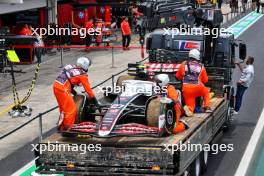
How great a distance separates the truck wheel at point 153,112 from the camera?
10469 millimetres

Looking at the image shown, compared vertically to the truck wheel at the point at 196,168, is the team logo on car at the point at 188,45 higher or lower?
higher

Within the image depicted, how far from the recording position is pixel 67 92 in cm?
1106

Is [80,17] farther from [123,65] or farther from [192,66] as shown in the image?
[192,66]

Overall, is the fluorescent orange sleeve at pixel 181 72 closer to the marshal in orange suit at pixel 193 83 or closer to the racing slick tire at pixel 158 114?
the marshal in orange suit at pixel 193 83

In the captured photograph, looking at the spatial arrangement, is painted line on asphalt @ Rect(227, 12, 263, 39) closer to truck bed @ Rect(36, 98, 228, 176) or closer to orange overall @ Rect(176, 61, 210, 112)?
orange overall @ Rect(176, 61, 210, 112)

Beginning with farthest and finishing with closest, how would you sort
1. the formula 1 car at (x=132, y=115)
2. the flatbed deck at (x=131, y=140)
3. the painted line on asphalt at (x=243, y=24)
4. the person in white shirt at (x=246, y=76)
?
the painted line on asphalt at (x=243, y=24), the person in white shirt at (x=246, y=76), the formula 1 car at (x=132, y=115), the flatbed deck at (x=131, y=140)

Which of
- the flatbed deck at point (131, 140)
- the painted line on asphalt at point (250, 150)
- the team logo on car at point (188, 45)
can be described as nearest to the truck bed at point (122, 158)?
the flatbed deck at point (131, 140)

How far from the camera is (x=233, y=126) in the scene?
15766 mm

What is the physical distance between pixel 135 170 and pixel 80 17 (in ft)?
77.4

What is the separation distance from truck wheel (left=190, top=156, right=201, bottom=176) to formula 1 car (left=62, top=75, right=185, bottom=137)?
104 cm

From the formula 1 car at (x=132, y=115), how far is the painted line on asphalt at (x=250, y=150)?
2409 millimetres

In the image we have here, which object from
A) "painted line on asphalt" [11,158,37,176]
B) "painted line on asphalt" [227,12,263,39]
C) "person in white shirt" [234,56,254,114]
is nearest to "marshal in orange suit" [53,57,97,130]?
"painted line on asphalt" [11,158,37,176]

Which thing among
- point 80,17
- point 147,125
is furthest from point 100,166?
point 80,17

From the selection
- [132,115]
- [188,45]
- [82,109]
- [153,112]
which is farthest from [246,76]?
[82,109]
